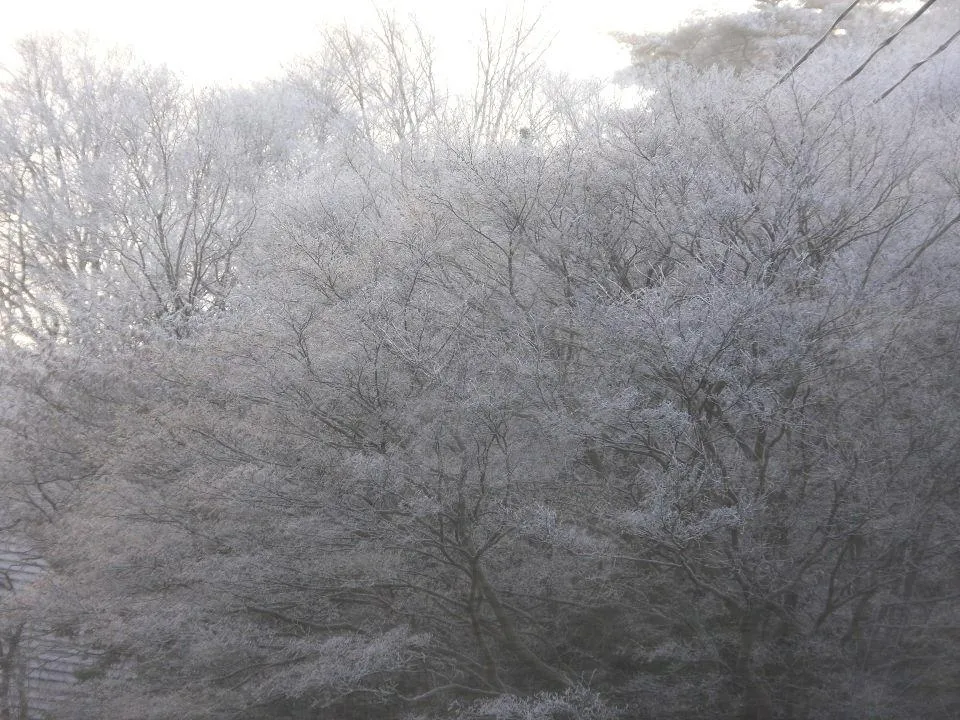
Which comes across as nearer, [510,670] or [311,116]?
[510,670]

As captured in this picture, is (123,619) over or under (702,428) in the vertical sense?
under

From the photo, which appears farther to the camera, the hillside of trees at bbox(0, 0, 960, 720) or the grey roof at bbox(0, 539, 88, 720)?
the grey roof at bbox(0, 539, 88, 720)

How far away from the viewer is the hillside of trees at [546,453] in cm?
877

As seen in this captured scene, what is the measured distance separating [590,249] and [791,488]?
3.42 m

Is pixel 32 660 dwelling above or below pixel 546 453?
below

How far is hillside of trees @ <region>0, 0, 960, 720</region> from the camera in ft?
28.8

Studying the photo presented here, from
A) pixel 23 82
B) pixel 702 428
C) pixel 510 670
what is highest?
pixel 23 82

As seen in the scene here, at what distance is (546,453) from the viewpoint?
9.45m

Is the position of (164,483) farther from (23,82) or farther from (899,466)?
(23,82)

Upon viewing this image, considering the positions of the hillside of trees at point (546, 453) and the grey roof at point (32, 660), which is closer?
the hillside of trees at point (546, 453)

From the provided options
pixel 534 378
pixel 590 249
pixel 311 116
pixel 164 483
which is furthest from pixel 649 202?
pixel 311 116

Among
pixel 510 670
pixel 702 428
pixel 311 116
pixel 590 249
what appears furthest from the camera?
pixel 311 116

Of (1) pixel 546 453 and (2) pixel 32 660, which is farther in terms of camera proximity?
(2) pixel 32 660

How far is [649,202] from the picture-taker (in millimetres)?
10773
